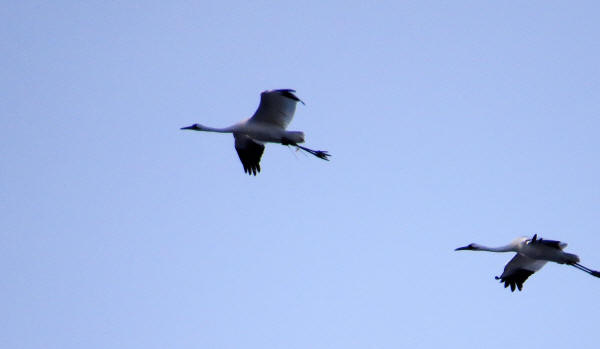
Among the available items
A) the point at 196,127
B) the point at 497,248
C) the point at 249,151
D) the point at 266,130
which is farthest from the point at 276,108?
the point at 497,248

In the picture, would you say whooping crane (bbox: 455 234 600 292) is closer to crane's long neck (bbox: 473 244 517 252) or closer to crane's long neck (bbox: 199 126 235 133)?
crane's long neck (bbox: 473 244 517 252)

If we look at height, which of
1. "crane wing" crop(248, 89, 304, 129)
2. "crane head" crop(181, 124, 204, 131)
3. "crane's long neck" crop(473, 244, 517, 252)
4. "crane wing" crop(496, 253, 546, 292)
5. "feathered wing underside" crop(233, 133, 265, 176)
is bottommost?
"crane wing" crop(496, 253, 546, 292)

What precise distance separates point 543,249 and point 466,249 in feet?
8.56

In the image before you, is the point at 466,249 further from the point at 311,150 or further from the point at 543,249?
the point at 311,150

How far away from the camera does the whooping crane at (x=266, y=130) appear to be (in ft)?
77.9

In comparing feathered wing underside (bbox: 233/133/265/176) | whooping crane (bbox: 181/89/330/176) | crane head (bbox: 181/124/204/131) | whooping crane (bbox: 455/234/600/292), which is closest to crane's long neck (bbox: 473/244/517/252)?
whooping crane (bbox: 455/234/600/292)

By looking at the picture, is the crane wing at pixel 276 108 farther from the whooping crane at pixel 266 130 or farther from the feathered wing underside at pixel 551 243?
the feathered wing underside at pixel 551 243

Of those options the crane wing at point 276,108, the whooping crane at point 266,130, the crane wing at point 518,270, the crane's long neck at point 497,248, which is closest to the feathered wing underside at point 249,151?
the whooping crane at point 266,130

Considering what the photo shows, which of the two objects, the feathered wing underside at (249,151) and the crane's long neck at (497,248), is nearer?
the feathered wing underside at (249,151)

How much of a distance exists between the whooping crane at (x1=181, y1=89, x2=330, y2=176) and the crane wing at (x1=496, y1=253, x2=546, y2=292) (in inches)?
172

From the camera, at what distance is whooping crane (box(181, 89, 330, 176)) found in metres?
23.8

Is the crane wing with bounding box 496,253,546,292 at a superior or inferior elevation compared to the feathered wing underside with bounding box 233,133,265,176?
inferior

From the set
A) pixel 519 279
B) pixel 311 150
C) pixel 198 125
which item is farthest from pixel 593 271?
pixel 198 125

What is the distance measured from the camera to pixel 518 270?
85.0ft
